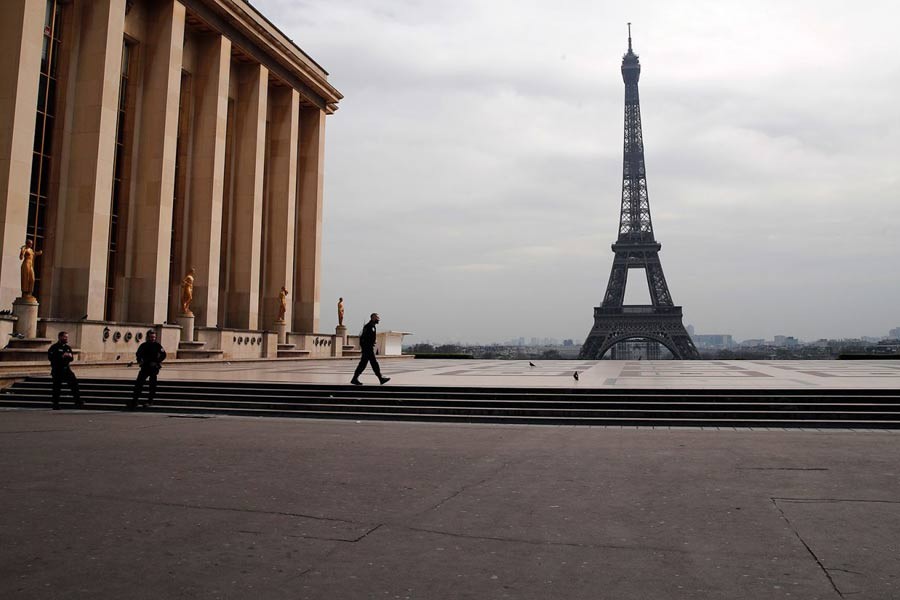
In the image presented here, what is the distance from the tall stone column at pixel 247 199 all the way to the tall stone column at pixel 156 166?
6768 millimetres

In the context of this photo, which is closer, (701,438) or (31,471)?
(31,471)

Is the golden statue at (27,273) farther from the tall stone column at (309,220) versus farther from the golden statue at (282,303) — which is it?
the tall stone column at (309,220)

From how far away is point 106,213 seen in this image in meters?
27.6

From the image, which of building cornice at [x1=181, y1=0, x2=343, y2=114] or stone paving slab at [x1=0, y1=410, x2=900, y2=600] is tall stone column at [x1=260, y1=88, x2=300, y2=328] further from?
stone paving slab at [x1=0, y1=410, x2=900, y2=600]

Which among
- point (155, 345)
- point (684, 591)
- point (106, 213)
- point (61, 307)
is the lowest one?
point (684, 591)

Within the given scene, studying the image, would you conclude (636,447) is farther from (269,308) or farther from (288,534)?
(269,308)

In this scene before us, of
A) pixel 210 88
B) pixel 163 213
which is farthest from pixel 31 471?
pixel 210 88

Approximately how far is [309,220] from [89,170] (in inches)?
773

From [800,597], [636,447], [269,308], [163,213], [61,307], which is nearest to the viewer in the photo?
[800,597]

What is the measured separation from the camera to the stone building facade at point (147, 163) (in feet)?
80.6

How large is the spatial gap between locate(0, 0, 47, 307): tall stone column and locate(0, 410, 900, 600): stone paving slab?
17539 mm

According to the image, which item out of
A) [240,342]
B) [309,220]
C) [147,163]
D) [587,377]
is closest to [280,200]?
[309,220]

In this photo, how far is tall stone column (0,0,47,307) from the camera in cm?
2356

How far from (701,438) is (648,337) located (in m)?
68.1
